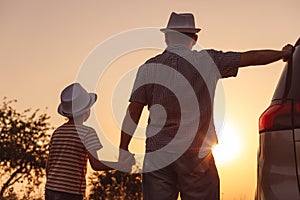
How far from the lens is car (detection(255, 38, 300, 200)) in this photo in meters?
5.76

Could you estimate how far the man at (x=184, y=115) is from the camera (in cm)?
650

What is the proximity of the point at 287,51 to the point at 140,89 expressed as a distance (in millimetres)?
1151

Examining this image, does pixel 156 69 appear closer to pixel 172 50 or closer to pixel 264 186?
pixel 172 50

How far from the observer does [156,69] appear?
21.8 feet

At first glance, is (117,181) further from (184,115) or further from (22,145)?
(184,115)

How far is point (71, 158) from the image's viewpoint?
28.0 feet

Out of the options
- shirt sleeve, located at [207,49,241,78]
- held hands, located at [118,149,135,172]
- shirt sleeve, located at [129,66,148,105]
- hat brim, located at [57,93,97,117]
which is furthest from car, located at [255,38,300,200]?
hat brim, located at [57,93,97,117]

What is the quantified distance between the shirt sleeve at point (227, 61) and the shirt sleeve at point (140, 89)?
21.7 inches

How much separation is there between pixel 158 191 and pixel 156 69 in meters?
0.91

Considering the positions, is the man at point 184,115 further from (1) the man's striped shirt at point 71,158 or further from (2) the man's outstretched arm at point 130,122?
(1) the man's striped shirt at point 71,158

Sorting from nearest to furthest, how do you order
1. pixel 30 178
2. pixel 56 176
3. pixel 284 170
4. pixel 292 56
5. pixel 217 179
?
pixel 284 170, pixel 292 56, pixel 217 179, pixel 56 176, pixel 30 178

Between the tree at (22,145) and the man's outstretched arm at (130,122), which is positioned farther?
the tree at (22,145)

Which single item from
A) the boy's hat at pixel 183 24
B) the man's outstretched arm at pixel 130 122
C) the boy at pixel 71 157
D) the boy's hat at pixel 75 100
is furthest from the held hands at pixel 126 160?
the boy's hat at pixel 75 100

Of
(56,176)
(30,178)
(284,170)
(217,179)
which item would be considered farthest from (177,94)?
(30,178)
